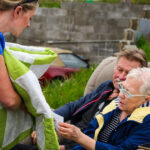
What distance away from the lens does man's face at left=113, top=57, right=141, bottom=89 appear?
102 inches

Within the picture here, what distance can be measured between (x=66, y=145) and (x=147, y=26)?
6934 mm

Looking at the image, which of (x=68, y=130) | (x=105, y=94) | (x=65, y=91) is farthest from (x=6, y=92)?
(x=65, y=91)

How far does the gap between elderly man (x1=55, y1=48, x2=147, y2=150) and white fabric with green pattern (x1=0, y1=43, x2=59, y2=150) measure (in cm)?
111

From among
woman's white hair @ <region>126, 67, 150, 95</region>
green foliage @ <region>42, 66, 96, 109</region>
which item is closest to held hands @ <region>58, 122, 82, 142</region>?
woman's white hair @ <region>126, 67, 150, 95</region>

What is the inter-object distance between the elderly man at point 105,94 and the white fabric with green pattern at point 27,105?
Answer: 1.11 m

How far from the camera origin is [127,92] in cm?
202

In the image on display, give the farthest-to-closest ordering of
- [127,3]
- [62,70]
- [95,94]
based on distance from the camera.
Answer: [127,3], [62,70], [95,94]

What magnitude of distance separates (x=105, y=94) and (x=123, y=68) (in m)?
0.27

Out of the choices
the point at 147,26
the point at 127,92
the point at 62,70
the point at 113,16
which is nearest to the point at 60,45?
the point at 113,16

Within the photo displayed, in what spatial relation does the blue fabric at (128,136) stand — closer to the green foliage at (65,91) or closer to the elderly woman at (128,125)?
the elderly woman at (128,125)

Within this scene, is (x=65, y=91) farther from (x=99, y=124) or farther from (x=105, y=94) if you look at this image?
(x=99, y=124)

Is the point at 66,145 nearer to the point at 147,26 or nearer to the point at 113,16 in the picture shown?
the point at 147,26

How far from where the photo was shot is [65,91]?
14.0 ft

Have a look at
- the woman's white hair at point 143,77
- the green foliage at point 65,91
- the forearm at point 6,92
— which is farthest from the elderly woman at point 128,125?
the green foliage at point 65,91
